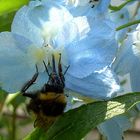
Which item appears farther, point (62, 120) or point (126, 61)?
point (126, 61)

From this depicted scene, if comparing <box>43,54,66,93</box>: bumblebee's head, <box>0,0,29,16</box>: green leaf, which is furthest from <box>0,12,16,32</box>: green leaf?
<box>43,54,66,93</box>: bumblebee's head

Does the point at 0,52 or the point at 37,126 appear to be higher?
the point at 0,52

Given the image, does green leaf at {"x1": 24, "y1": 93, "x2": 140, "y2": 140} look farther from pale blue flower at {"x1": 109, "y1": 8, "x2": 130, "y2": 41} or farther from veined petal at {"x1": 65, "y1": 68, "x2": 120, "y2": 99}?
pale blue flower at {"x1": 109, "y1": 8, "x2": 130, "y2": 41}

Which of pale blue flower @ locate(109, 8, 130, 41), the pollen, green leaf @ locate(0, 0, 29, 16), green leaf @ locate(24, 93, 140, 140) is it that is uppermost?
green leaf @ locate(0, 0, 29, 16)

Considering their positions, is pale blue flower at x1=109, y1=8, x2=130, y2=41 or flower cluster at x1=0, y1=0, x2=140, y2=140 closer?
flower cluster at x1=0, y1=0, x2=140, y2=140

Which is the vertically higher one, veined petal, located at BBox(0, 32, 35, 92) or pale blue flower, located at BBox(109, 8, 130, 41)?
veined petal, located at BBox(0, 32, 35, 92)

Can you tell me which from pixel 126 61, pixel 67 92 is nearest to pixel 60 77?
pixel 67 92

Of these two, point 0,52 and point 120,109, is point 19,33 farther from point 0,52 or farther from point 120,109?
point 120,109

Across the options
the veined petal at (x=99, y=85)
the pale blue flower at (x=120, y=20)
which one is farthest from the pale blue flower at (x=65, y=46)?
the pale blue flower at (x=120, y=20)
